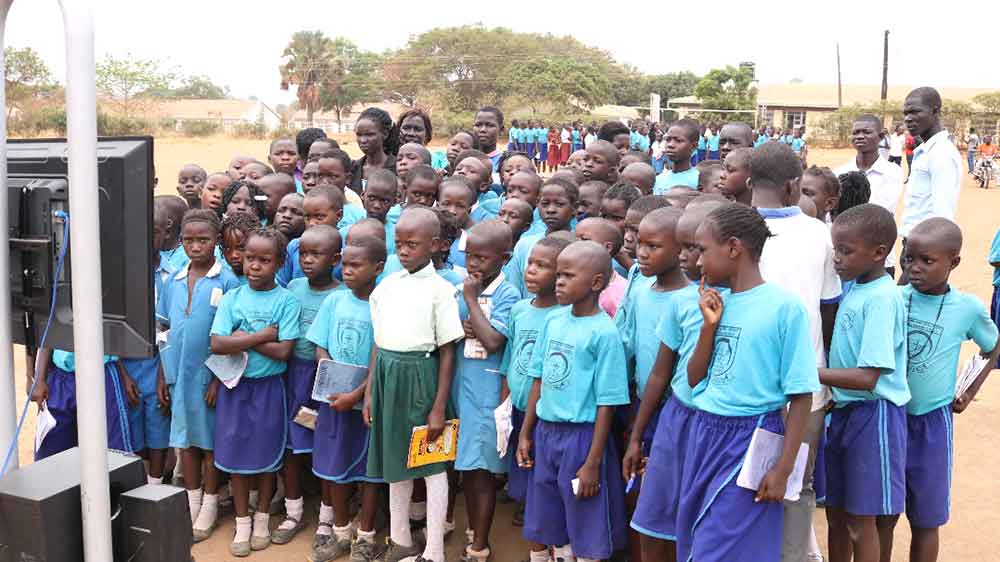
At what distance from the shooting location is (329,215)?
4738 mm

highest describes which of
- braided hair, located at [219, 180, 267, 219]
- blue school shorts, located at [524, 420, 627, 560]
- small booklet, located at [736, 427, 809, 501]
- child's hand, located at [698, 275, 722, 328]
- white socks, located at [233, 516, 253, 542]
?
braided hair, located at [219, 180, 267, 219]

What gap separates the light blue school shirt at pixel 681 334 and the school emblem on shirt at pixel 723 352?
115 mm

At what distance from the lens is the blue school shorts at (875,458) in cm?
321

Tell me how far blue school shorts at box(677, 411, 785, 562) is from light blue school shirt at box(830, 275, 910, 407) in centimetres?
54

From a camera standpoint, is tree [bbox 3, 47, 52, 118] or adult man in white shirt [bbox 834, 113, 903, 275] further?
tree [bbox 3, 47, 52, 118]

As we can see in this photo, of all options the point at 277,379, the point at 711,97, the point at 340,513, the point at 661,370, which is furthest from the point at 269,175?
the point at 711,97

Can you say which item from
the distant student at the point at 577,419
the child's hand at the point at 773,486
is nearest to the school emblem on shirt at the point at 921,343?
the child's hand at the point at 773,486

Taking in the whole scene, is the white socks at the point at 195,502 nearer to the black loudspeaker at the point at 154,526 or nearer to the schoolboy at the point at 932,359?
the black loudspeaker at the point at 154,526

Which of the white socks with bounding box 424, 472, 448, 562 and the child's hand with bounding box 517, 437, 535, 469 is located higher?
the child's hand with bounding box 517, 437, 535, 469

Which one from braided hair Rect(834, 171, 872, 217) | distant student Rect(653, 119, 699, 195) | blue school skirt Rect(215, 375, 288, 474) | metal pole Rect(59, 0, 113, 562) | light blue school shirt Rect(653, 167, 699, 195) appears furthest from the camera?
distant student Rect(653, 119, 699, 195)

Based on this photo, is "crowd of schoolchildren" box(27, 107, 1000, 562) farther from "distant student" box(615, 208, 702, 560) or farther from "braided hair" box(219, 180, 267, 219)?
"braided hair" box(219, 180, 267, 219)

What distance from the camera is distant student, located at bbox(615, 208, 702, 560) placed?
296 cm

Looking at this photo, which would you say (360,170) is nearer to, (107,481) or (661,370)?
(661,370)

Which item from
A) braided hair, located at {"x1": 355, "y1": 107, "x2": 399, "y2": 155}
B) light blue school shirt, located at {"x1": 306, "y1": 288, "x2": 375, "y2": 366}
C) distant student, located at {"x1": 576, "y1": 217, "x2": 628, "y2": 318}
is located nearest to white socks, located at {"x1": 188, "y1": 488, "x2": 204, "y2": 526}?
light blue school shirt, located at {"x1": 306, "y1": 288, "x2": 375, "y2": 366}
